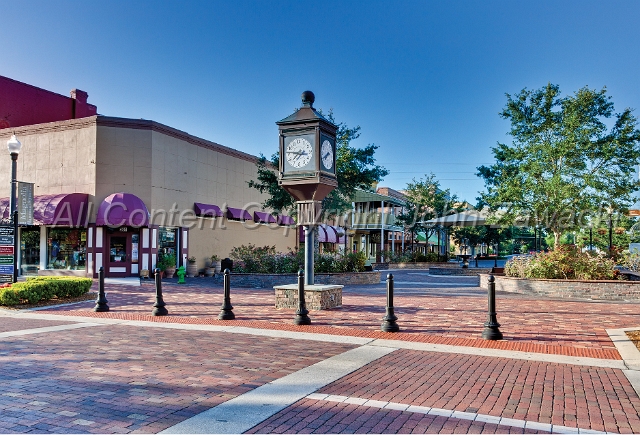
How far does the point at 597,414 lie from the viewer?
16.1ft

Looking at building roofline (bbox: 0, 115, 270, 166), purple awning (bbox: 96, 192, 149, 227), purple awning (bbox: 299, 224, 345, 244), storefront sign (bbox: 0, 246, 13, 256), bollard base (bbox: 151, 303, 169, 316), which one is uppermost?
building roofline (bbox: 0, 115, 270, 166)

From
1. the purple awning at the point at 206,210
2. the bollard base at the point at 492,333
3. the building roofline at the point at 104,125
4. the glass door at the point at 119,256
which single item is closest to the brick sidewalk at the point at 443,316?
the bollard base at the point at 492,333

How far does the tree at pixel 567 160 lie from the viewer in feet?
65.0

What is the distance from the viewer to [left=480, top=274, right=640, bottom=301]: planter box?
14.7 m

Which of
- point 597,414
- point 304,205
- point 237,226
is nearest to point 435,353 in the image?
point 597,414

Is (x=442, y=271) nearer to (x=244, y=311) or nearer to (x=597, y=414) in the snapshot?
(x=244, y=311)

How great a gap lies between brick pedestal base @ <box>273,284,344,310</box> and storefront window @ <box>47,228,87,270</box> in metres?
14.8

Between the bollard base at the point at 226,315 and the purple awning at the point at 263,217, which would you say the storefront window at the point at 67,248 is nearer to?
the purple awning at the point at 263,217

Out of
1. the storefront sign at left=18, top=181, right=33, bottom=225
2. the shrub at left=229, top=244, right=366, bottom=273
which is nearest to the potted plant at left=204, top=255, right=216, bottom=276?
the shrub at left=229, top=244, right=366, bottom=273

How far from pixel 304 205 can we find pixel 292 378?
609 centimetres

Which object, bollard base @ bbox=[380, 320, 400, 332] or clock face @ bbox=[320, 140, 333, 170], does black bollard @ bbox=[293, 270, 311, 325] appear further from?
clock face @ bbox=[320, 140, 333, 170]

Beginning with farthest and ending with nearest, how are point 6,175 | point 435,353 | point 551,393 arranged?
point 6,175
point 435,353
point 551,393

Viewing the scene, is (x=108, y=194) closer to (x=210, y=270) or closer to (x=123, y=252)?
(x=123, y=252)

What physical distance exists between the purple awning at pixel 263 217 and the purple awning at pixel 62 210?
34.1ft
